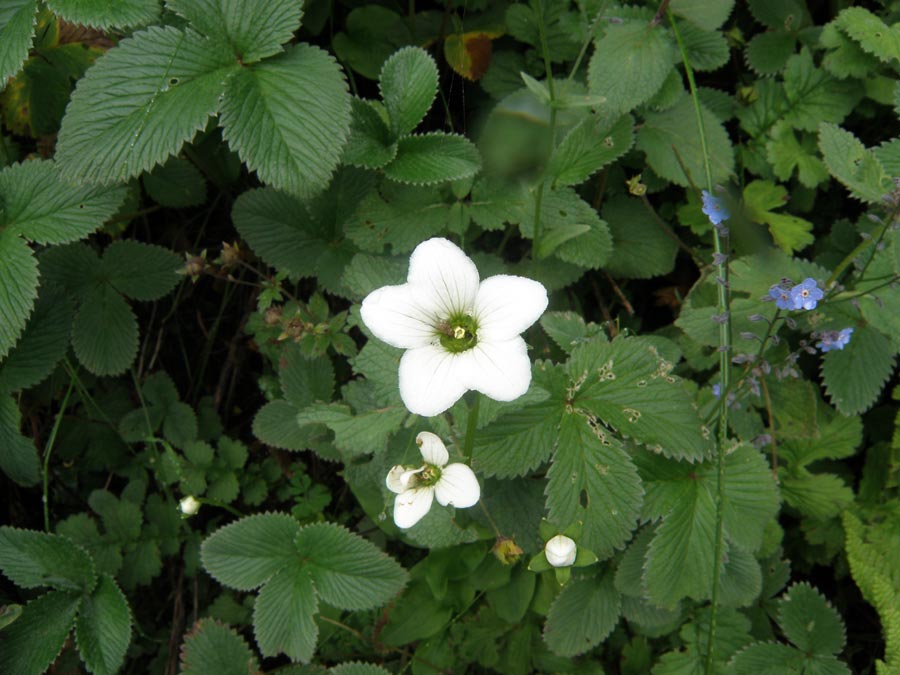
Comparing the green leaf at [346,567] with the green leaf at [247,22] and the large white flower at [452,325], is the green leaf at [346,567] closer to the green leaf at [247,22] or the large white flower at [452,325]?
the large white flower at [452,325]

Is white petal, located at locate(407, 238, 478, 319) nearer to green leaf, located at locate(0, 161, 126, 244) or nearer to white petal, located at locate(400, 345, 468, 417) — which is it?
white petal, located at locate(400, 345, 468, 417)

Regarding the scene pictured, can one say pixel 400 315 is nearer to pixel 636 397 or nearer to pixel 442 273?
pixel 442 273

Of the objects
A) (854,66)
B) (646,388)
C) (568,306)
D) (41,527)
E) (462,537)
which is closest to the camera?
(646,388)

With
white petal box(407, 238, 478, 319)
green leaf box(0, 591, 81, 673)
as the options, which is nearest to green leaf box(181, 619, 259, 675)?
green leaf box(0, 591, 81, 673)

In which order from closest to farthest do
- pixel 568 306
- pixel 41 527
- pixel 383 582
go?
pixel 383 582 < pixel 568 306 < pixel 41 527

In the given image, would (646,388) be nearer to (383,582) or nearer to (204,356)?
(383,582)

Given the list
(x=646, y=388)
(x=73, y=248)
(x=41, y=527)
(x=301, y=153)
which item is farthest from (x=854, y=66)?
(x=41, y=527)

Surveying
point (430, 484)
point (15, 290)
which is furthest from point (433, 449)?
point (15, 290)

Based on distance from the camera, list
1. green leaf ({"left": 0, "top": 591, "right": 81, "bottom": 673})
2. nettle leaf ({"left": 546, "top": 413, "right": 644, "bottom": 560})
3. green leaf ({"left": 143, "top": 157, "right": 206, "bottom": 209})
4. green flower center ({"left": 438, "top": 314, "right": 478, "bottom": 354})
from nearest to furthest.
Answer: green flower center ({"left": 438, "top": 314, "right": 478, "bottom": 354}), nettle leaf ({"left": 546, "top": 413, "right": 644, "bottom": 560}), green leaf ({"left": 0, "top": 591, "right": 81, "bottom": 673}), green leaf ({"left": 143, "top": 157, "right": 206, "bottom": 209})
